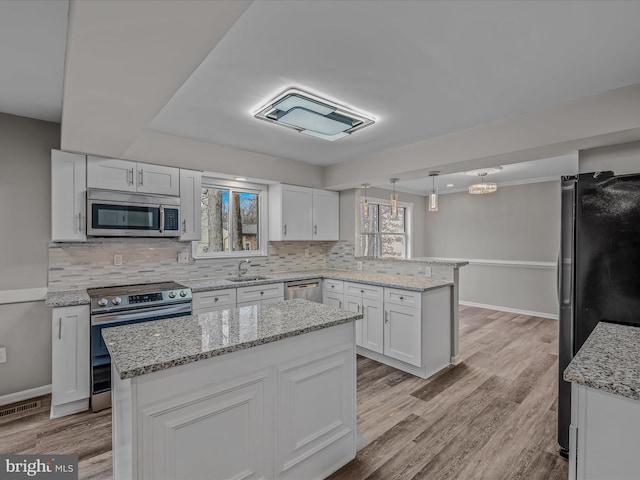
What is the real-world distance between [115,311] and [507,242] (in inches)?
245

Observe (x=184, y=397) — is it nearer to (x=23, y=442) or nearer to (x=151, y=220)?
(x=23, y=442)

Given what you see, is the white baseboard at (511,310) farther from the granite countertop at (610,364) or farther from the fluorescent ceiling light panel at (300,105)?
the fluorescent ceiling light panel at (300,105)

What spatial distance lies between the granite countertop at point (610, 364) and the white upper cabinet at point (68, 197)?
11.5 ft

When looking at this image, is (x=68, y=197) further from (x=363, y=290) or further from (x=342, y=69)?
(x=363, y=290)

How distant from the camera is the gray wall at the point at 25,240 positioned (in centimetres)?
272

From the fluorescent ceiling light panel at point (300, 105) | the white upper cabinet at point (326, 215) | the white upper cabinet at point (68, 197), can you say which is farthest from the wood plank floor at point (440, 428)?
the fluorescent ceiling light panel at point (300, 105)

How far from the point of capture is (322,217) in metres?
4.70

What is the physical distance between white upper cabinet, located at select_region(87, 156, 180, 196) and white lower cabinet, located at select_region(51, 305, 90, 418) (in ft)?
3.71

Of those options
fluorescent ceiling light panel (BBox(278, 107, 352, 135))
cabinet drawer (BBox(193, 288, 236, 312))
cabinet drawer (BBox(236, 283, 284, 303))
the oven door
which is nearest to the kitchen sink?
cabinet drawer (BBox(236, 283, 284, 303))

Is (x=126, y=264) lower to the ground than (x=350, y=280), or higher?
higher

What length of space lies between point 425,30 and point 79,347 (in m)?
3.29

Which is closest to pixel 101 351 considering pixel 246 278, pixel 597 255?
pixel 246 278

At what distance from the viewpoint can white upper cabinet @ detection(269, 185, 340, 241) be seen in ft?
13.9

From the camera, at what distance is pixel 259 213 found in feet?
14.5
